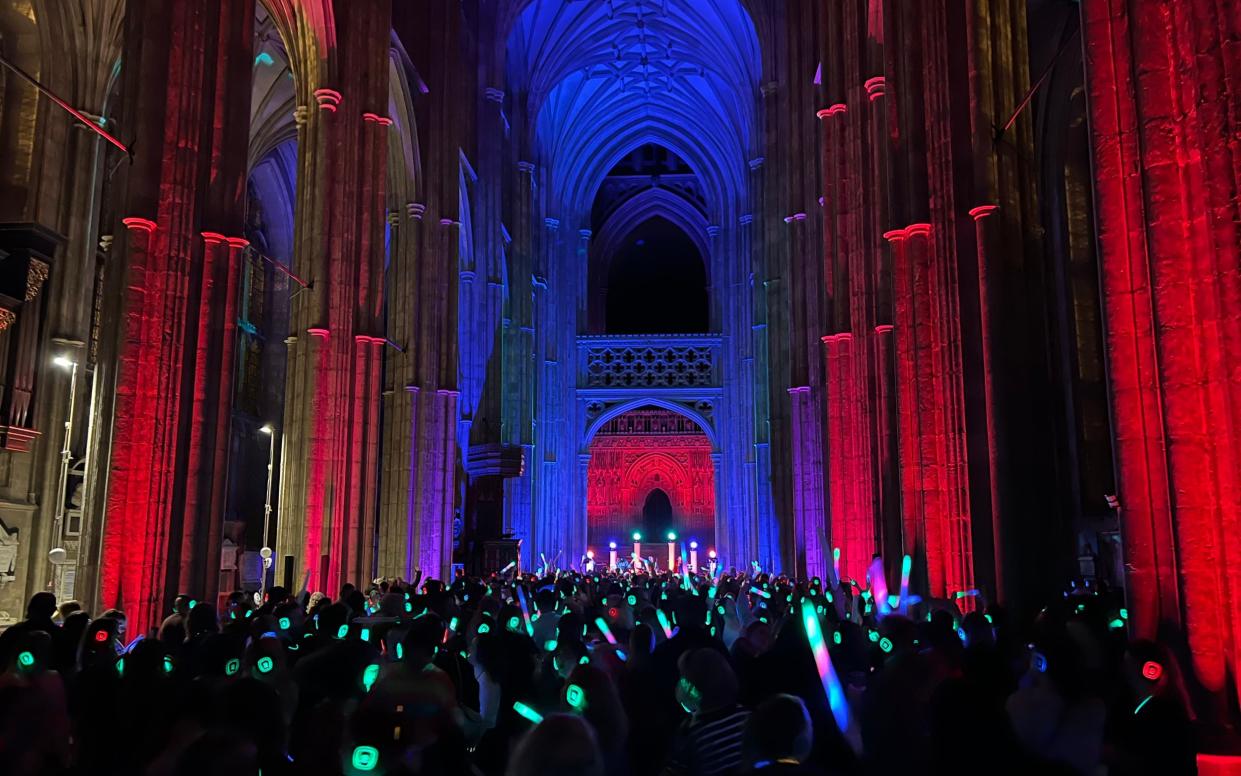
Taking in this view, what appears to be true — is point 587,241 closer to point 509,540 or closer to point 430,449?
point 509,540

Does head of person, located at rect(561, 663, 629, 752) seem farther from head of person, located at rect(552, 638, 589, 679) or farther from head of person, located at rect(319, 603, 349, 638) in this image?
head of person, located at rect(319, 603, 349, 638)

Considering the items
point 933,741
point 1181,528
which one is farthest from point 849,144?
point 933,741

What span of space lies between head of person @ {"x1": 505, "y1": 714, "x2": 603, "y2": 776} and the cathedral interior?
14.3 ft

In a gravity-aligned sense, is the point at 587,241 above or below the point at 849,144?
above

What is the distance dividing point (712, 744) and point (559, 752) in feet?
4.21

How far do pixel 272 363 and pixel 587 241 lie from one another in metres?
18.2

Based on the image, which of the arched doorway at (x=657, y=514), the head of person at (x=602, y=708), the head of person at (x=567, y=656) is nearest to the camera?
the head of person at (x=602, y=708)

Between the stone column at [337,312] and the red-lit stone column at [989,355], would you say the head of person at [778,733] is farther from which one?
the stone column at [337,312]

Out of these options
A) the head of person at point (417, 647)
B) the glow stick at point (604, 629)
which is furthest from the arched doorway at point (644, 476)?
the head of person at point (417, 647)

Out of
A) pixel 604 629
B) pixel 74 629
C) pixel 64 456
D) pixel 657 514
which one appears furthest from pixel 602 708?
pixel 657 514

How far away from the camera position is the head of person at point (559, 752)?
2.58 metres

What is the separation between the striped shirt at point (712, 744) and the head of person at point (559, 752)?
1140 mm

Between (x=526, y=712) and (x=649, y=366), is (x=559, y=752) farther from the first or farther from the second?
(x=649, y=366)

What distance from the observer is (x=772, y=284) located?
93.5ft
